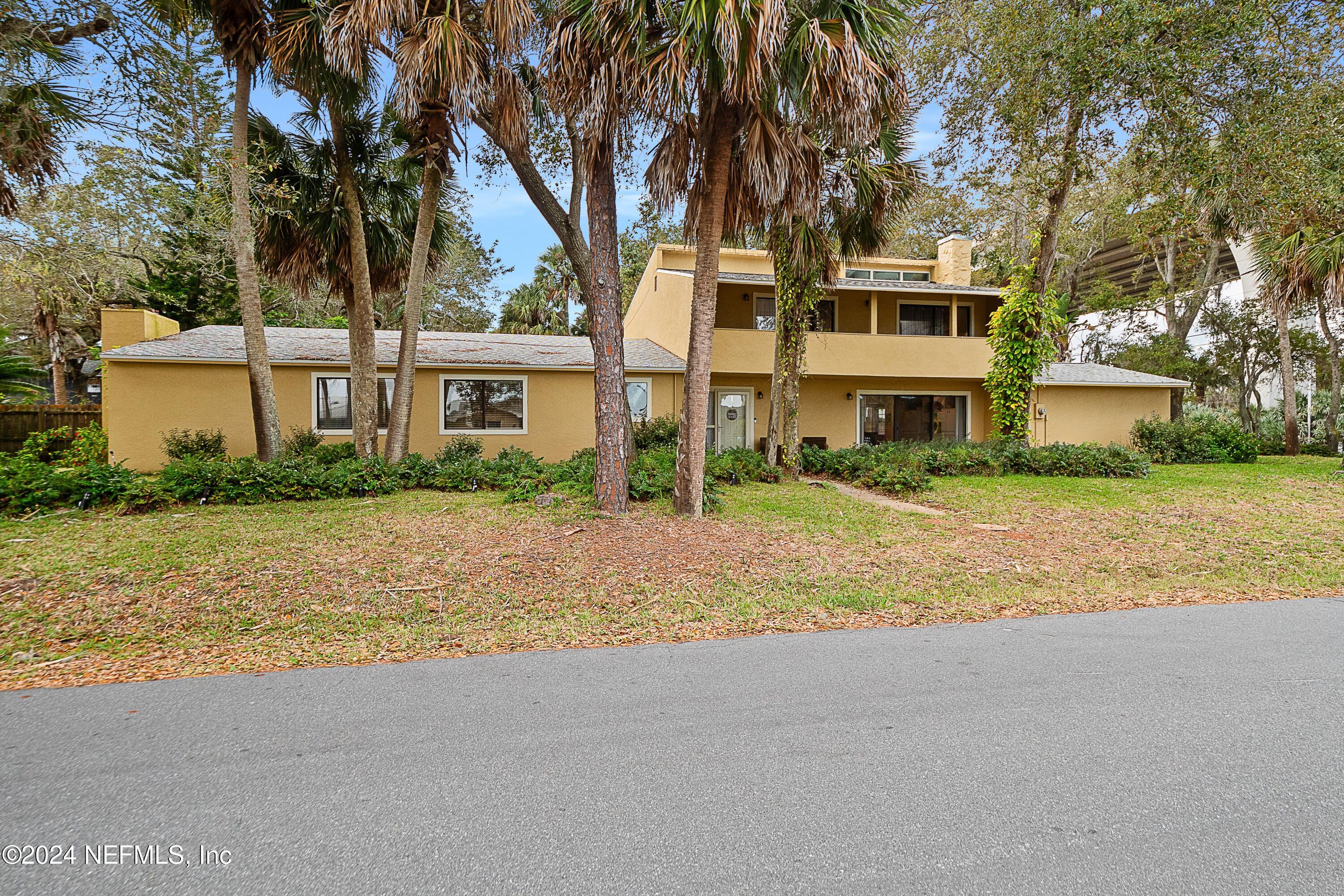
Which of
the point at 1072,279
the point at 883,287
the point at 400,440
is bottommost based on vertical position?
the point at 400,440

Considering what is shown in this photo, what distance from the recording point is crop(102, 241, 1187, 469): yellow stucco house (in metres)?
14.1

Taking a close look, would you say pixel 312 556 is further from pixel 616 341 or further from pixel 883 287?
pixel 883 287

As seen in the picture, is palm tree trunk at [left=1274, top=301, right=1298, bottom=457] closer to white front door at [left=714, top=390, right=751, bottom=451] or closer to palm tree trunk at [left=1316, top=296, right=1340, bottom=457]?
palm tree trunk at [left=1316, top=296, right=1340, bottom=457]

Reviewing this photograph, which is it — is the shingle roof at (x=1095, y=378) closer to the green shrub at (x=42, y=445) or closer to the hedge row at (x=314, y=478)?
the hedge row at (x=314, y=478)

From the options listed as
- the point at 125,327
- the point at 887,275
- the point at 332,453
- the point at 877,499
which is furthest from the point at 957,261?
the point at 125,327

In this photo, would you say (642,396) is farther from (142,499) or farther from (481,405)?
(142,499)

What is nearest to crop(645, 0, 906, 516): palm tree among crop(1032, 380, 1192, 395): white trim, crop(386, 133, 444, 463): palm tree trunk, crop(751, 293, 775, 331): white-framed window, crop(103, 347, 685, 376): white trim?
crop(103, 347, 685, 376): white trim

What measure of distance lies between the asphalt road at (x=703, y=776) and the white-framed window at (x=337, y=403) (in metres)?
A: 11.6

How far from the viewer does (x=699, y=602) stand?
20.2 feet

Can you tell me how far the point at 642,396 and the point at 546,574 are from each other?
10218 mm

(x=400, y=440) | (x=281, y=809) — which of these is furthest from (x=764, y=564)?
(x=400, y=440)

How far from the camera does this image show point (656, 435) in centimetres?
1553

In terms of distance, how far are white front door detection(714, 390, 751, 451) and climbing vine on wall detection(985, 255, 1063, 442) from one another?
5814 millimetres

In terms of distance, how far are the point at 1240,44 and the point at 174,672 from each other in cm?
1697
